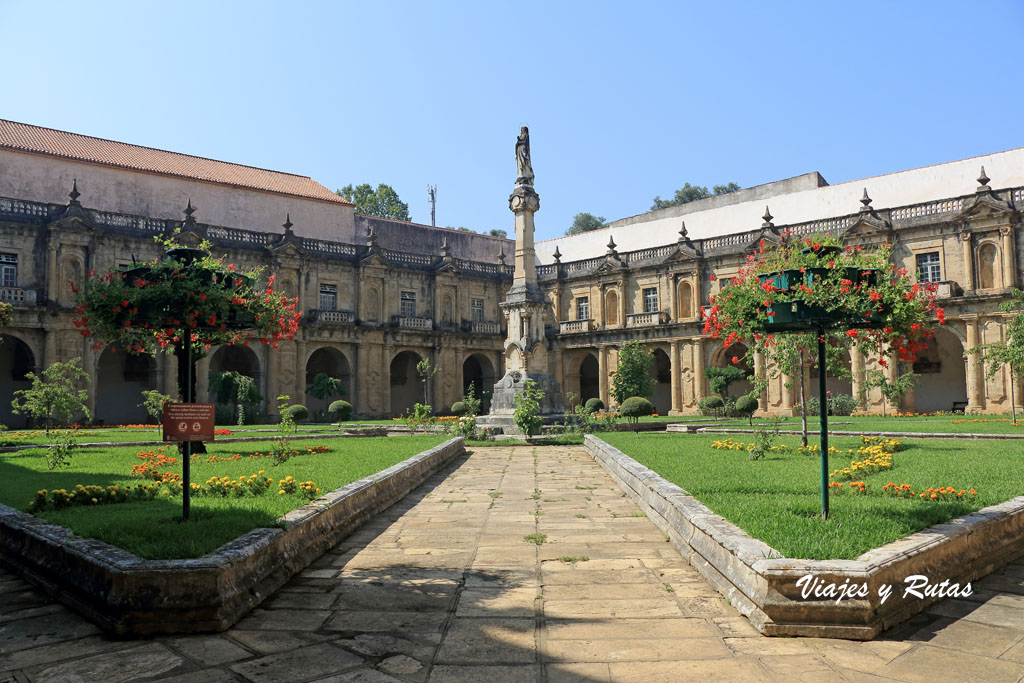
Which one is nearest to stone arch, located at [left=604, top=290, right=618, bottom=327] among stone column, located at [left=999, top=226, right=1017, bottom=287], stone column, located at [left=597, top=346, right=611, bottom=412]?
stone column, located at [left=597, top=346, right=611, bottom=412]

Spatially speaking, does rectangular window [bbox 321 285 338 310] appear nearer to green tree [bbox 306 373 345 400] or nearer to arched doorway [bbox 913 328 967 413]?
green tree [bbox 306 373 345 400]

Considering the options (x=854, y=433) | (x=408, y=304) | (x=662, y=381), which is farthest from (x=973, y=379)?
(x=408, y=304)

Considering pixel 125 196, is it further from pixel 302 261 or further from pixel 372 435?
pixel 372 435

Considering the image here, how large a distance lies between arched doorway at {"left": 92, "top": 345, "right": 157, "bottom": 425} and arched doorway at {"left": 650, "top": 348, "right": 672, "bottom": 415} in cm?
2440

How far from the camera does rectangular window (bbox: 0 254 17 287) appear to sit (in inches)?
1089

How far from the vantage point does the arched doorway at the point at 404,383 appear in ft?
130

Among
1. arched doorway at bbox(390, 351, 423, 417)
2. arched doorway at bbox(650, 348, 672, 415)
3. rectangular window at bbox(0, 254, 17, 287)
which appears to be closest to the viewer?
rectangular window at bbox(0, 254, 17, 287)

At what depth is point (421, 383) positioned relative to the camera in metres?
39.5

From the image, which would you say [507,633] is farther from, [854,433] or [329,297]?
[329,297]

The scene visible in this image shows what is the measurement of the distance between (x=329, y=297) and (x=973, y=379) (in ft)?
92.9

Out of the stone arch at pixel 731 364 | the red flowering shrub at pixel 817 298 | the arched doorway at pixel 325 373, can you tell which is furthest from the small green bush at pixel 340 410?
the red flowering shrub at pixel 817 298

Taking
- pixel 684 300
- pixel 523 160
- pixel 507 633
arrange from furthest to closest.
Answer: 1. pixel 684 300
2. pixel 523 160
3. pixel 507 633

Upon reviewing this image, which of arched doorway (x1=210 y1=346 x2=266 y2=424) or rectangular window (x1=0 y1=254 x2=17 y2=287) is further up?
rectangular window (x1=0 y1=254 x2=17 y2=287)

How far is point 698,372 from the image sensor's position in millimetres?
35562
